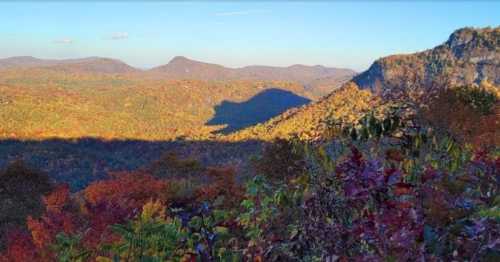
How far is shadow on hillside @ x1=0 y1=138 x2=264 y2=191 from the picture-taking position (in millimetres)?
76812

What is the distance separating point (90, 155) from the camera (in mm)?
88250

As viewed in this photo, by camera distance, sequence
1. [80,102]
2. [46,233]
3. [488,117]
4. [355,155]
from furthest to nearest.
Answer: [80,102]
[488,117]
[46,233]
[355,155]

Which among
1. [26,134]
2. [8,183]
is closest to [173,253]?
[8,183]

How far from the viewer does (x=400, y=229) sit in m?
2.78

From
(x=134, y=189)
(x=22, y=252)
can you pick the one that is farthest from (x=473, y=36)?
(x=22, y=252)

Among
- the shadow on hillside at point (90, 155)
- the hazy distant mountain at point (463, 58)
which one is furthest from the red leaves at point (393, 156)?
the hazy distant mountain at point (463, 58)

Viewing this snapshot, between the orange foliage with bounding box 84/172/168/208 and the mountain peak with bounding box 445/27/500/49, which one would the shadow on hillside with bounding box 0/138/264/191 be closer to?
the orange foliage with bounding box 84/172/168/208

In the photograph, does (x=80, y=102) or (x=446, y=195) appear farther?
(x=80, y=102)

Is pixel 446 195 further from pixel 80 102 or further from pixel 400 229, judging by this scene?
pixel 80 102

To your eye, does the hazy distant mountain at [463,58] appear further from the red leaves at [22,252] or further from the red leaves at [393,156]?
the red leaves at [393,156]

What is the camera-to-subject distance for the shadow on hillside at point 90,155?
252 feet

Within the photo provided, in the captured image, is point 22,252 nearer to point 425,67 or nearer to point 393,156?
point 393,156

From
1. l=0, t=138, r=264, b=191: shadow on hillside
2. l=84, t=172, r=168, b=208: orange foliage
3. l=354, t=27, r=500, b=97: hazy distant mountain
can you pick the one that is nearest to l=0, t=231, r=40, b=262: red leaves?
l=84, t=172, r=168, b=208: orange foliage

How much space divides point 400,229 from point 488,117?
853 inches
